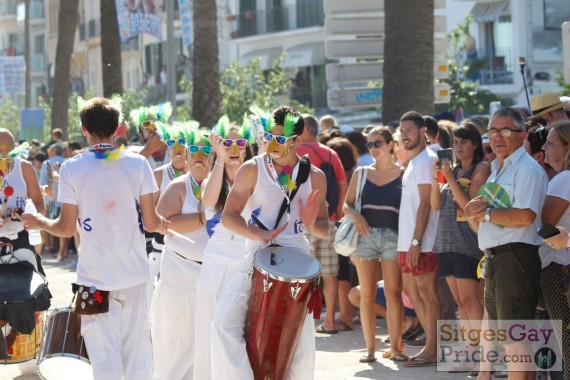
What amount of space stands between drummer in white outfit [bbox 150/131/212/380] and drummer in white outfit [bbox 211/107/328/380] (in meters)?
1.07

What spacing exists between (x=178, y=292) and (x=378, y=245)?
2.52m

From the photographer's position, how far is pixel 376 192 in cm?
1098

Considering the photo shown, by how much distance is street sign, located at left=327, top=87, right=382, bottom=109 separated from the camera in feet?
61.2

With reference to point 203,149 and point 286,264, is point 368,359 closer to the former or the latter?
point 203,149

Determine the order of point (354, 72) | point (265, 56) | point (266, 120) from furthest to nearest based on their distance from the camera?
1. point (265, 56)
2. point (354, 72)
3. point (266, 120)

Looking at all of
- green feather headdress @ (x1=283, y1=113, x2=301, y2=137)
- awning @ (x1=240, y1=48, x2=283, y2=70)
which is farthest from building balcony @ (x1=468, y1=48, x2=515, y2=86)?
green feather headdress @ (x1=283, y1=113, x2=301, y2=137)

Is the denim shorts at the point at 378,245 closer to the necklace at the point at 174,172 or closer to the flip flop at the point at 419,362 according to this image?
the flip flop at the point at 419,362

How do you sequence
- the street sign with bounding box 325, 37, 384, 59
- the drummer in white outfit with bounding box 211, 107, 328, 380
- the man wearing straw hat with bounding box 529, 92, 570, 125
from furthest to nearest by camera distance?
the street sign with bounding box 325, 37, 384, 59
the man wearing straw hat with bounding box 529, 92, 570, 125
the drummer in white outfit with bounding box 211, 107, 328, 380

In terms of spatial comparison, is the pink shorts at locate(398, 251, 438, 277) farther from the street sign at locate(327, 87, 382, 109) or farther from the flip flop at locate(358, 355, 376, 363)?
the street sign at locate(327, 87, 382, 109)

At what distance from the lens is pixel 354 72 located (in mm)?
18719

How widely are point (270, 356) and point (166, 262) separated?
5.73 feet

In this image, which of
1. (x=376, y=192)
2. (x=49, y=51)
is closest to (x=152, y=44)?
(x=49, y=51)

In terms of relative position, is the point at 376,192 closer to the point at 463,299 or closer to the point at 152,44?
the point at 463,299

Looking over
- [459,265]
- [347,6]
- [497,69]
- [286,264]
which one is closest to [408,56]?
[347,6]
